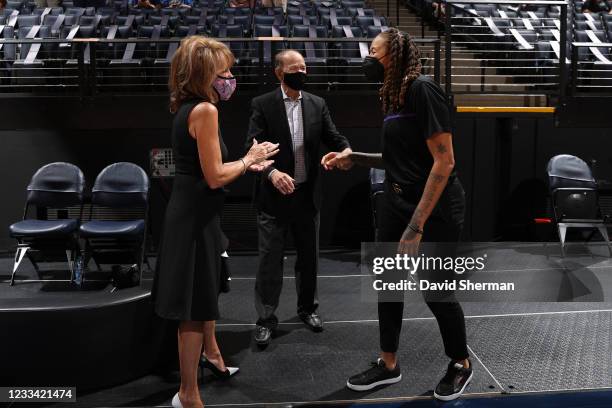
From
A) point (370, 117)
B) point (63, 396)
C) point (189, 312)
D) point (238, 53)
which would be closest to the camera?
point (189, 312)

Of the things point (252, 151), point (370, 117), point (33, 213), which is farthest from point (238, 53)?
point (252, 151)

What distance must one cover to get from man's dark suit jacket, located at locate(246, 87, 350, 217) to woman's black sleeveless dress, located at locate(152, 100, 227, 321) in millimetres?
1075

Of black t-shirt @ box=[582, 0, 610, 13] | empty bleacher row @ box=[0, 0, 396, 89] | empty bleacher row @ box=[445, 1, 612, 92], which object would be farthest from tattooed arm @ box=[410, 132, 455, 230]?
black t-shirt @ box=[582, 0, 610, 13]

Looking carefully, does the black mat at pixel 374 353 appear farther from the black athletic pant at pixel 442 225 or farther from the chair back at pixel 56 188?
the chair back at pixel 56 188

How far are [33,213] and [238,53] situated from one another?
2844 millimetres

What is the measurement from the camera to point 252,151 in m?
2.95

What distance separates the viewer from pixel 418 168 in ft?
9.64

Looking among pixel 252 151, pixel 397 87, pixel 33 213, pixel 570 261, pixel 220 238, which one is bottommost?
pixel 570 261

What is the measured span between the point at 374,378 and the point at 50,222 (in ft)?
A: 11.1

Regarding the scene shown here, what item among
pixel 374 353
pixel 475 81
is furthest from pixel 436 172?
pixel 475 81

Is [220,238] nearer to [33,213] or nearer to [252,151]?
[252,151]

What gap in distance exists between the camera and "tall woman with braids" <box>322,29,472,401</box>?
279 cm

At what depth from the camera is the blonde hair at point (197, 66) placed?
8.74 ft

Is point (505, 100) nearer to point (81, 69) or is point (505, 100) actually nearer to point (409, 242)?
point (81, 69)
